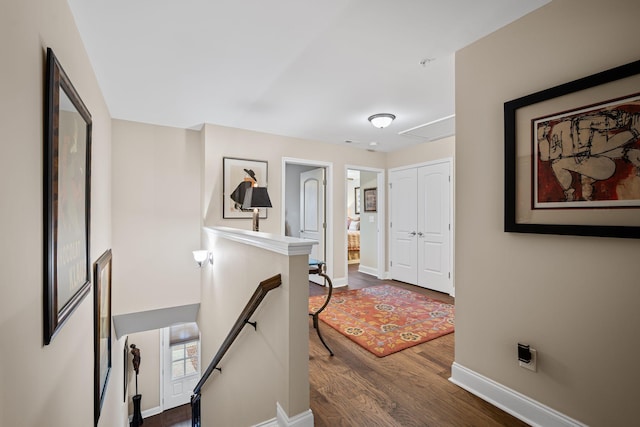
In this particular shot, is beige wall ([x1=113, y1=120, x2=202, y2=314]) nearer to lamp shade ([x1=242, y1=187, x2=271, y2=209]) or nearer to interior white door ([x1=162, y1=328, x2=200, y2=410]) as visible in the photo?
lamp shade ([x1=242, y1=187, x2=271, y2=209])

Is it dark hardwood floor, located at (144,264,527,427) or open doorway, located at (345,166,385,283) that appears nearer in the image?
dark hardwood floor, located at (144,264,527,427)

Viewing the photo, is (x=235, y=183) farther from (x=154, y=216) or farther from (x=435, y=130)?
(x=435, y=130)

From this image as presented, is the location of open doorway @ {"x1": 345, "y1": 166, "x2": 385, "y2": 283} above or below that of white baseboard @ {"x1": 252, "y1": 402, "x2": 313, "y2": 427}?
above

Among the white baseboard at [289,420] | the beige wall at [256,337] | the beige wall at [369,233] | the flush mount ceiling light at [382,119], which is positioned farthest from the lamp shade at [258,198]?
the beige wall at [369,233]

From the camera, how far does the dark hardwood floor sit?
1.78 m

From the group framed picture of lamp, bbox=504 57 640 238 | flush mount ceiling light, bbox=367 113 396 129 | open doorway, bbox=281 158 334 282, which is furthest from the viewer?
open doorway, bbox=281 158 334 282

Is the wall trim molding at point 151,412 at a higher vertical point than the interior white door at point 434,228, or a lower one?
lower

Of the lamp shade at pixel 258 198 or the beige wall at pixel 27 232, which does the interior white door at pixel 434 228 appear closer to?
the lamp shade at pixel 258 198

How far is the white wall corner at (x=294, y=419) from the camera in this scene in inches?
63.9

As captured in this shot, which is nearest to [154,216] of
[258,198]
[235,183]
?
[235,183]

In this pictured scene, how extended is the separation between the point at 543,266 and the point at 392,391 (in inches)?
51.7

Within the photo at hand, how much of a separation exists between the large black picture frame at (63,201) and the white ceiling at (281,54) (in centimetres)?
68

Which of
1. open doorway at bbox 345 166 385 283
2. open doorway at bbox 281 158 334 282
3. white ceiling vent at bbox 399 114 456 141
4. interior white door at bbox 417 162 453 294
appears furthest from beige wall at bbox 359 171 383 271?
white ceiling vent at bbox 399 114 456 141

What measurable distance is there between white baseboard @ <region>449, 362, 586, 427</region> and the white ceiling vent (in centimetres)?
285
